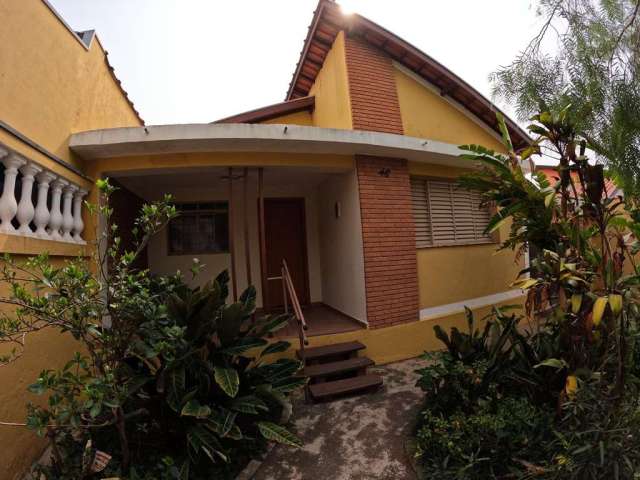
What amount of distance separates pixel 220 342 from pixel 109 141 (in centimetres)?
313

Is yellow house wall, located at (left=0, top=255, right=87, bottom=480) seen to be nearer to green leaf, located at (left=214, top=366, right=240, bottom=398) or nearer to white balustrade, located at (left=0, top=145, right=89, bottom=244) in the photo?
white balustrade, located at (left=0, top=145, right=89, bottom=244)

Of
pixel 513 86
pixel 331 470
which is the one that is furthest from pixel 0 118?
pixel 513 86

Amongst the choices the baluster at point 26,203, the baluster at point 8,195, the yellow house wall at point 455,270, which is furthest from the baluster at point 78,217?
the yellow house wall at point 455,270

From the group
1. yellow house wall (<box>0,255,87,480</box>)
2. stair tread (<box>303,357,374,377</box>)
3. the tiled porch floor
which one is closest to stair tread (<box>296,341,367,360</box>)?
stair tread (<box>303,357,374,377</box>)

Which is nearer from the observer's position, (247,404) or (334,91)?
(247,404)

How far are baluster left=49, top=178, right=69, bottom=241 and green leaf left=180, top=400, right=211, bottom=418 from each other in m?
2.51

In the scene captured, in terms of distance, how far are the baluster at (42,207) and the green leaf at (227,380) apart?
2.39 m

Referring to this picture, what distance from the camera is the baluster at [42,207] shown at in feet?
10.6

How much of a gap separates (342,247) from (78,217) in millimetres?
4090

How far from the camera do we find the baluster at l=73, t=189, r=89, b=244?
400 cm

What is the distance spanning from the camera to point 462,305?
6070mm

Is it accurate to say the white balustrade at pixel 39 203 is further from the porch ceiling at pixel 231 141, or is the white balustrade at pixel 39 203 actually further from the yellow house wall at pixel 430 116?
the yellow house wall at pixel 430 116

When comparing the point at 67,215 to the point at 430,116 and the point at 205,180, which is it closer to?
the point at 205,180

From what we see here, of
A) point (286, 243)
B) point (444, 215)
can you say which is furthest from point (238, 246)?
point (444, 215)
